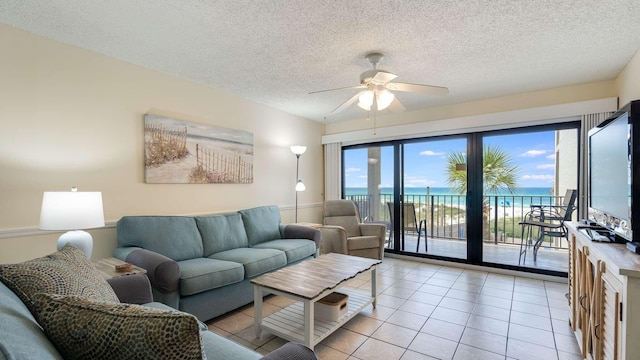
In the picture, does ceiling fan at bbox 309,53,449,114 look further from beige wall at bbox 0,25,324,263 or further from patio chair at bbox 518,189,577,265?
patio chair at bbox 518,189,577,265

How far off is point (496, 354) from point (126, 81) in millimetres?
3857

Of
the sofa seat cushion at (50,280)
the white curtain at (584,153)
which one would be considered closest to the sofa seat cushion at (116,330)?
the sofa seat cushion at (50,280)

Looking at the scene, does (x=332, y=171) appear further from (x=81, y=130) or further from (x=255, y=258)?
(x=81, y=130)

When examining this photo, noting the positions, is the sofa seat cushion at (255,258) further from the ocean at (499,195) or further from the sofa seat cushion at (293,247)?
the ocean at (499,195)

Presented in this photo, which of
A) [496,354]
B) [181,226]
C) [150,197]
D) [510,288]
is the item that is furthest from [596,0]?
[150,197]

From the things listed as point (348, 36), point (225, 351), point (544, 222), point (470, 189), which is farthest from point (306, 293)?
point (544, 222)

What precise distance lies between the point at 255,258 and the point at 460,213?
3368 mm

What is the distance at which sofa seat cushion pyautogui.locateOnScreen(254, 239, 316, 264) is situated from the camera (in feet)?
10.6

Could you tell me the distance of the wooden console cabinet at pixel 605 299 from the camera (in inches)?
47.5

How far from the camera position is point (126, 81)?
2.76m

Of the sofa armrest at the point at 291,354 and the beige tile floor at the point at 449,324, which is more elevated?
the sofa armrest at the point at 291,354

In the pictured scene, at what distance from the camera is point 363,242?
3996mm

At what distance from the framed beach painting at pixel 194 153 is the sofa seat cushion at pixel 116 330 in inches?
96.0

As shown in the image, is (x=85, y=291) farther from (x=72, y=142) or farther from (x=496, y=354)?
(x=496, y=354)
